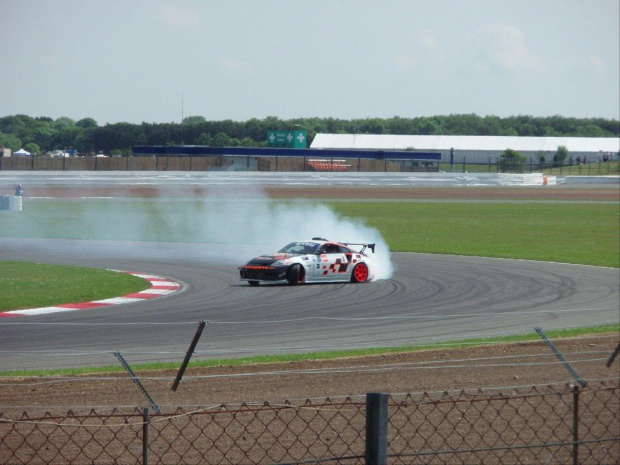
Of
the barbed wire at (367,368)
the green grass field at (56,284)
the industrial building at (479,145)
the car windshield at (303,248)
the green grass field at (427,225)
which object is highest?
the industrial building at (479,145)

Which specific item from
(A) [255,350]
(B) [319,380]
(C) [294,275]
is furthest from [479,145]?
(B) [319,380]

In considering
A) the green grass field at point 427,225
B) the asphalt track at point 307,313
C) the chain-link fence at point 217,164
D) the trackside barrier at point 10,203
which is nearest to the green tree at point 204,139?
the chain-link fence at point 217,164

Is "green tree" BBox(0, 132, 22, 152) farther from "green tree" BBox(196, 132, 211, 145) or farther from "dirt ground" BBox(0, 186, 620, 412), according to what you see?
"dirt ground" BBox(0, 186, 620, 412)

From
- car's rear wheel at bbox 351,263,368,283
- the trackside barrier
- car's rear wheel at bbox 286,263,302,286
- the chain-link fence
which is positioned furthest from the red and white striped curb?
the chain-link fence

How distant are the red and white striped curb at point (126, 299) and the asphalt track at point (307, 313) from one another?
480 millimetres

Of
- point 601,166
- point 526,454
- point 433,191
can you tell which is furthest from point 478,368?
point 601,166

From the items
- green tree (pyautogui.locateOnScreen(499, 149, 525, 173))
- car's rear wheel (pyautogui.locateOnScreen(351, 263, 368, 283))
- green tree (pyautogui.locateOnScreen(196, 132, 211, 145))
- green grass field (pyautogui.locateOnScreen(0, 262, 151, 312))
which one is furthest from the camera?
green tree (pyautogui.locateOnScreen(196, 132, 211, 145))

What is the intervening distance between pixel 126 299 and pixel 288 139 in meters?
102

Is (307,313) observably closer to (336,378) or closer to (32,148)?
(336,378)

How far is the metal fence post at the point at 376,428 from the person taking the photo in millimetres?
4555

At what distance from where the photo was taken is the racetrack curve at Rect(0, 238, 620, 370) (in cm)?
1445

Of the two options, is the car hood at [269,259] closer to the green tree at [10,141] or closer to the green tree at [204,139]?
the green tree at [10,141]

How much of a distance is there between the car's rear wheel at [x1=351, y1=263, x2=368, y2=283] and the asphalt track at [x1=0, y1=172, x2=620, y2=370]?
505 millimetres

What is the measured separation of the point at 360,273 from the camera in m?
23.8
